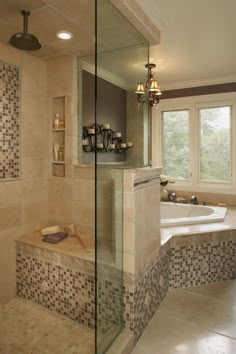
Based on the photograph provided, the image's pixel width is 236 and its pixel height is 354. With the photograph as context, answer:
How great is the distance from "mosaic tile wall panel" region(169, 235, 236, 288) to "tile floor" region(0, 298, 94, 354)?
2.98 ft

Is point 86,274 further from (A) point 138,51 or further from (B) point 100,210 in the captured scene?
(A) point 138,51

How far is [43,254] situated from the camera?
2.20 meters

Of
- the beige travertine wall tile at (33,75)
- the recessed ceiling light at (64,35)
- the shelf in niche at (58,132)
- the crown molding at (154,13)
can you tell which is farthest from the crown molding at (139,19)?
the beige travertine wall tile at (33,75)

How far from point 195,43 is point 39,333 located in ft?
9.47

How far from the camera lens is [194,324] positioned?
6.10 ft

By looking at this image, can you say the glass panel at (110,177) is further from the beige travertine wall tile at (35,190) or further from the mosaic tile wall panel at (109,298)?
the beige travertine wall tile at (35,190)

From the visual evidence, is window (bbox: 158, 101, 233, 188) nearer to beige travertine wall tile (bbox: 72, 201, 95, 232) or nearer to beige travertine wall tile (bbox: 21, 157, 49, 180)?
beige travertine wall tile (bbox: 72, 201, 95, 232)

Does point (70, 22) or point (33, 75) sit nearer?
point (70, 22)

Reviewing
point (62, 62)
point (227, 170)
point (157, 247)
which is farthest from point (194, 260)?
point (62, 62)

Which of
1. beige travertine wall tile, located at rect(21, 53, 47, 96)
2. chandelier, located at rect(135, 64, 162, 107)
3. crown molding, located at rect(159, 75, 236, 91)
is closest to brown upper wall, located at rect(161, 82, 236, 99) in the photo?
crown molding, located at rect(159, 75, 236, 91)

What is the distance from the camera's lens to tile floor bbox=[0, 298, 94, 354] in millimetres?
1743

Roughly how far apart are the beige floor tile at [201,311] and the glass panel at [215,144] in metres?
2.03

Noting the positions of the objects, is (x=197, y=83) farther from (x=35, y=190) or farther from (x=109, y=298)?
(x=109, y=298)

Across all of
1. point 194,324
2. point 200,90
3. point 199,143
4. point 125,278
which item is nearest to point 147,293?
point 125,278
